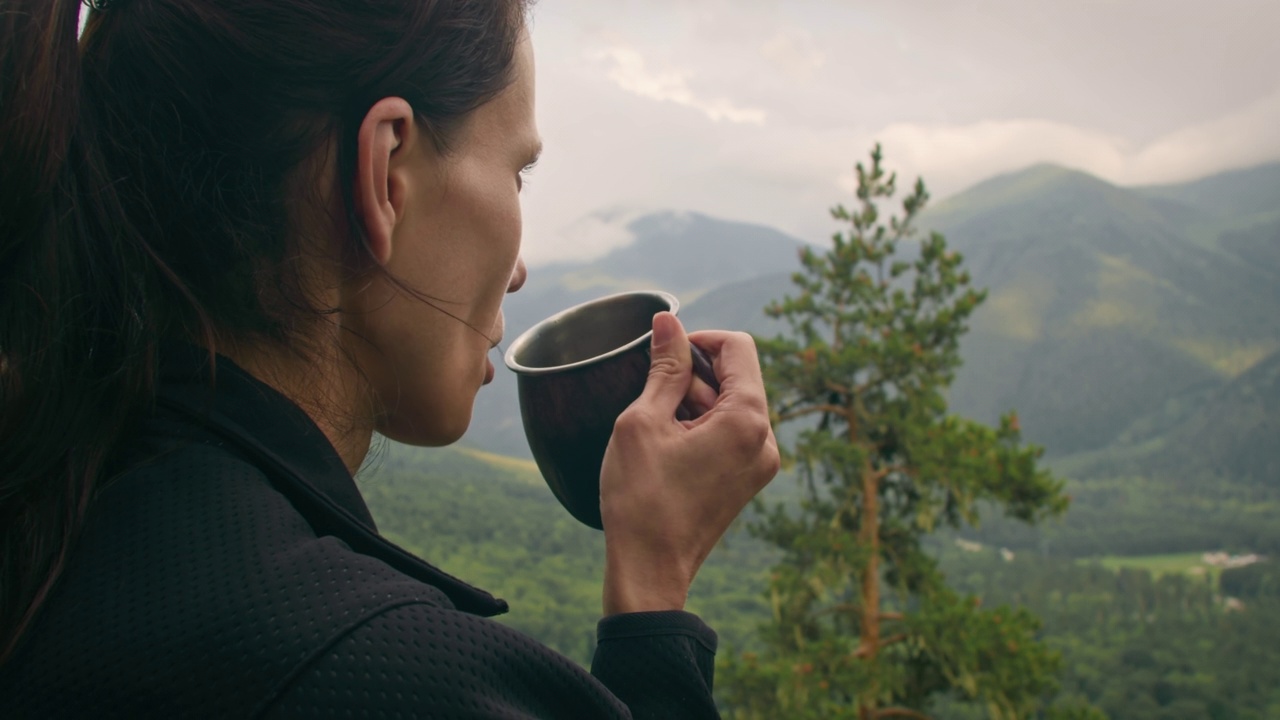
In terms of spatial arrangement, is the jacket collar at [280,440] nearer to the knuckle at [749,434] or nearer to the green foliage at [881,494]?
the knuckle at [749,434]

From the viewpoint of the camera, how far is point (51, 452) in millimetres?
877

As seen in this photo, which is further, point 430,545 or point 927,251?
point 430,545

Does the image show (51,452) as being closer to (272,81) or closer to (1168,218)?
(272,81)

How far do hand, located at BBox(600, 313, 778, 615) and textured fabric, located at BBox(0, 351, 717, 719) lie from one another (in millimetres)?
196

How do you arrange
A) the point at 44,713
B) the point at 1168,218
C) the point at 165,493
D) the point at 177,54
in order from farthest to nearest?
the point at 1168,218 < the point at 177,54 < the point at 165,493 < the point at 44,713

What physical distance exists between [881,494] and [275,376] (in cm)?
1168

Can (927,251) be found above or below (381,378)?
above

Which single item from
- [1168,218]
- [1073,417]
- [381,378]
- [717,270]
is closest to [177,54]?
[381,378]

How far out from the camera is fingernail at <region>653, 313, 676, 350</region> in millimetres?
1312

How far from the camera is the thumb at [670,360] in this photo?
1290mm

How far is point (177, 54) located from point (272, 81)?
0.10 m

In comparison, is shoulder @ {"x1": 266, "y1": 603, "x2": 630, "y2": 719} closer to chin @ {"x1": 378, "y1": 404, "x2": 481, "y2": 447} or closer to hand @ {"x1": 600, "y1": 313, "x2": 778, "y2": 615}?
hand @ {"x1": 600, "y1": 313, "x2": 778, "y2": 615}

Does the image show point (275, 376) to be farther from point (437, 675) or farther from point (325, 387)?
point (437, 675)

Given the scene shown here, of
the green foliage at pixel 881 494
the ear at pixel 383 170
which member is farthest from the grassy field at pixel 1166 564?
the ear at pixel 383 170
